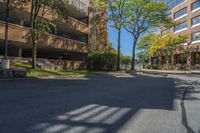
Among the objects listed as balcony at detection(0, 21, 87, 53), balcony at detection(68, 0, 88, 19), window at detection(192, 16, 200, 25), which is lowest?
balcony at detection(0, 21, 87, 53)

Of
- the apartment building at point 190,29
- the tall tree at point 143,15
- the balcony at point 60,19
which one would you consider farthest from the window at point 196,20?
the balcony at point 60,19

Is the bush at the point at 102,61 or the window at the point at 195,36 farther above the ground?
the window at the point at 195,36

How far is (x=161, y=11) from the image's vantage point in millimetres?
35375

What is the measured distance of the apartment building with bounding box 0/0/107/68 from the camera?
24155mm

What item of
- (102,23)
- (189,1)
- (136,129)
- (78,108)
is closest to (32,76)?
(78,108)

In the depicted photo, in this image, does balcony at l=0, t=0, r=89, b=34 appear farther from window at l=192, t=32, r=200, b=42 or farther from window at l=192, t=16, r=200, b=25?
window at l=192, t=16, r=200, b=25

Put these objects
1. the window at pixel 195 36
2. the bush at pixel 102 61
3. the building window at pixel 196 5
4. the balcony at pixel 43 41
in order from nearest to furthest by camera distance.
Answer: the balcony at pixel 43 41 → the bush at pixel 102 61 → the window at pixel 195 36 → the building window at pixel 196 5

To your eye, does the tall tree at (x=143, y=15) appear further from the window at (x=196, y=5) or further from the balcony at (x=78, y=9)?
the window at (x=196, y=5)

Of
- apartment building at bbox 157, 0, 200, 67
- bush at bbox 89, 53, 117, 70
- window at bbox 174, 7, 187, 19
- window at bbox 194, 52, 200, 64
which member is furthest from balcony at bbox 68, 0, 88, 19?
window at bbox 174, 7, 187, 19

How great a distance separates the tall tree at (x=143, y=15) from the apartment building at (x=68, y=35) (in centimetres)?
476

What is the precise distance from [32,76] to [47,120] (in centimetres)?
1208

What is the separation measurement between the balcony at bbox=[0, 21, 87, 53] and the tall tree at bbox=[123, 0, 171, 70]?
26.6 ft

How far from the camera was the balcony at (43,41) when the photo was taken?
2178cm

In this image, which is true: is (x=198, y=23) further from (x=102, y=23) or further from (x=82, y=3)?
(x=82, y=3)
